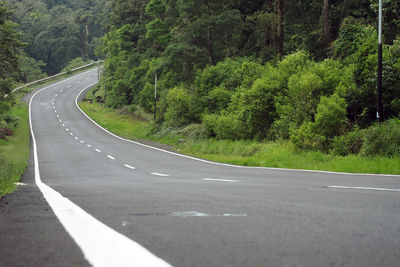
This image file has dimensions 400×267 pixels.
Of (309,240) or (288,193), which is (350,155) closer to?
(288,193)

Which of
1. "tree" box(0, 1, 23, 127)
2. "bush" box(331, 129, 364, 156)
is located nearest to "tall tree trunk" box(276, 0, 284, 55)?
"bush" box(331, 129, 364, 156)

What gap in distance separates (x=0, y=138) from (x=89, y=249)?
36951mm

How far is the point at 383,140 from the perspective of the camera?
15.2 metres

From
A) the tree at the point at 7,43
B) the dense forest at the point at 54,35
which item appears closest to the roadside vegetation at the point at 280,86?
the tree at the point at 7,43

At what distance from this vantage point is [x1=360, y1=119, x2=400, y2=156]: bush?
14.9m

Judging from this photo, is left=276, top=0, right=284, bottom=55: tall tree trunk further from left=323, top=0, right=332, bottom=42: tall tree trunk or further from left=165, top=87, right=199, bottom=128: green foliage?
left=165, top=87, right=199, bottom=128: green foliage

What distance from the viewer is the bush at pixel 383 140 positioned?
585 inches

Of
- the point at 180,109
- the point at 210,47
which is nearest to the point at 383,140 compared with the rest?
the point at 180,109

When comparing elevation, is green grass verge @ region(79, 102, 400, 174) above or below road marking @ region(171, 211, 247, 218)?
below

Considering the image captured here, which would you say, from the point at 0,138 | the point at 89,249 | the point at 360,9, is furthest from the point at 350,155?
the point at 0,138

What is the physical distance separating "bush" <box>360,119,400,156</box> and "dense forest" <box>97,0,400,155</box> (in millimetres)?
41

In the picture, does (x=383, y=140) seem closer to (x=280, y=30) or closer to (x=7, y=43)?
(x=280, y=30)

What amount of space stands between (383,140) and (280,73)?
379 inches

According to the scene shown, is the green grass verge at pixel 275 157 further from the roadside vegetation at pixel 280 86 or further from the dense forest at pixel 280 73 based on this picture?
the dense forest at pixel 280 73
